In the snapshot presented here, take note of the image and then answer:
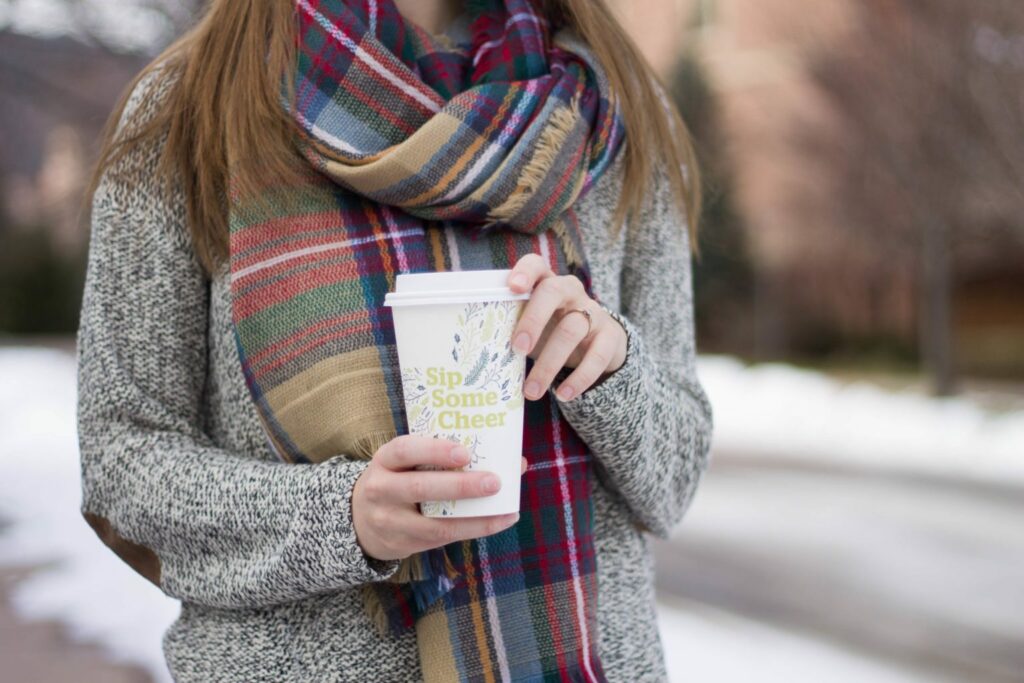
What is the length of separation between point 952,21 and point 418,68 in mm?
9048

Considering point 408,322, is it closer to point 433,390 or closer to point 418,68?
point 433,390

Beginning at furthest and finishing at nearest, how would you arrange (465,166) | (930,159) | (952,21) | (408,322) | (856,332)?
(856,332) < (930,159) < (952,21) < (465,166) < (408,322)

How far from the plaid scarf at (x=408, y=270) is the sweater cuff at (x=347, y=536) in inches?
2.8

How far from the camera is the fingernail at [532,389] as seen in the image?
1098 millimetres

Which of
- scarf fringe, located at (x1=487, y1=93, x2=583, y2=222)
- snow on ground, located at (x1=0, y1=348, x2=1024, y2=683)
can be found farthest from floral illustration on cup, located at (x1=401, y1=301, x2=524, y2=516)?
snow on ground, located at (x1=0, y1=348, x2=1024, y2=683)

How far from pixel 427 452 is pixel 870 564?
16.1ft

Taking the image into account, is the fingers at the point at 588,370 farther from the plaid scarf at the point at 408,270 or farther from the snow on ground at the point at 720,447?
the snow on ground at the point at 720,447

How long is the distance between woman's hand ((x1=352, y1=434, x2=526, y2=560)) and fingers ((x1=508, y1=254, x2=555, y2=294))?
0.18 meters

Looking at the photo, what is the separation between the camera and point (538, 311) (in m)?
1.06

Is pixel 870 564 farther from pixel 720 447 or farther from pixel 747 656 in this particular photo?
pixel 720 447

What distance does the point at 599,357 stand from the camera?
118 centimetres

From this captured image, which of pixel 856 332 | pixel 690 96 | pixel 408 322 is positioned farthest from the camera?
pixel 690 96

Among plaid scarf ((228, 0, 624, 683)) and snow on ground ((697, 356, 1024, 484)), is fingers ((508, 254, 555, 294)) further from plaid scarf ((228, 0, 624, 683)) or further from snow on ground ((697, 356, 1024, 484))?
snow on ground ((697, 356, 1024, 484))

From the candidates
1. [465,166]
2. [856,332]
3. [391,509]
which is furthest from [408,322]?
[856,332]
